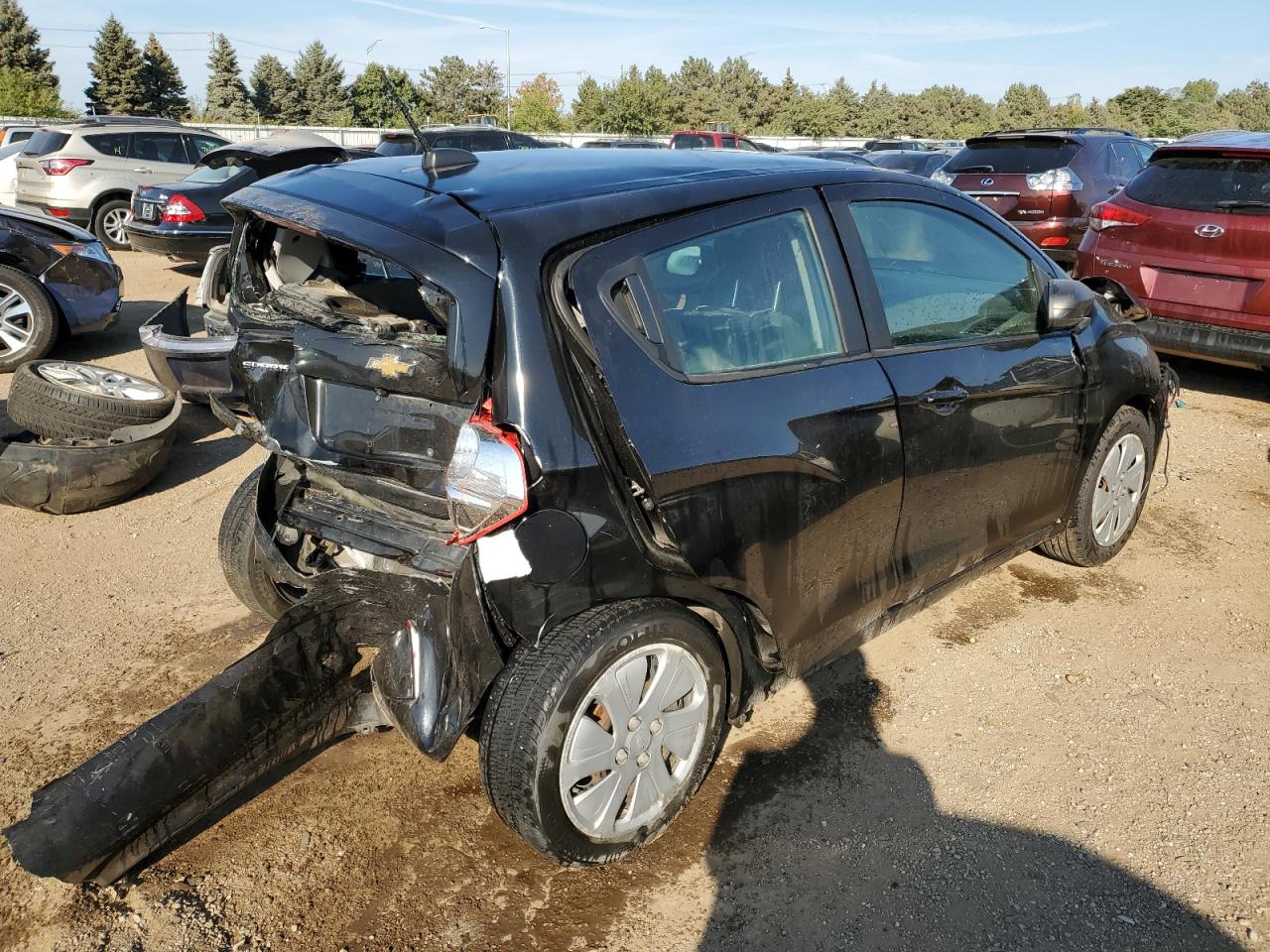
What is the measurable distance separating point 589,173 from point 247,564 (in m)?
1.89

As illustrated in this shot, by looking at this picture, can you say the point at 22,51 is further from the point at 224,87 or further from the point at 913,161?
the point at 913,161

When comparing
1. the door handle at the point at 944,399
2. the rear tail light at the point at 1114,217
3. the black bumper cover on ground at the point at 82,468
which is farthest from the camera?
the rear tail light at the point at 1114,217

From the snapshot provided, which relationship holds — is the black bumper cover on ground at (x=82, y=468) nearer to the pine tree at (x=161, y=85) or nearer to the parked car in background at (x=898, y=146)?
the parked car in background at (x=898, y=146)

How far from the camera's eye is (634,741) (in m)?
2.53

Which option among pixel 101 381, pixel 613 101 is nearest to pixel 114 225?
pixel 101 381

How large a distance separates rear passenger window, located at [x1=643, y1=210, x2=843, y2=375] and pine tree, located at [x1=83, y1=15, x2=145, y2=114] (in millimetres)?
61423

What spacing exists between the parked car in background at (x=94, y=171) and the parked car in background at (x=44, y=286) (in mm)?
5851

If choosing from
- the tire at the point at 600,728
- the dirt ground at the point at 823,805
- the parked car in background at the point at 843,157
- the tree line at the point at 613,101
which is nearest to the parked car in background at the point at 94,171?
the parked car in background at the point at 843,157

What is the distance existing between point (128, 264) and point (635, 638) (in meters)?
12.8

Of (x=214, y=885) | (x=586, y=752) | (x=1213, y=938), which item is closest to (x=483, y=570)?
(x=586, y=752)

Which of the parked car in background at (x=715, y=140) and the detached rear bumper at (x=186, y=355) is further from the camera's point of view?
the parked car in background at (x=715, y=140)

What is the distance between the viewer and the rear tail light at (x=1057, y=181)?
33.4 feet

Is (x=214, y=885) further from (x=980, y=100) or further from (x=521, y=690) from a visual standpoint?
(x=980, y=100)

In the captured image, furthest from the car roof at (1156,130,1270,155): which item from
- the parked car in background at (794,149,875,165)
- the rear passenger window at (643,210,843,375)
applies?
the rear passenger window at (643,210,843,375)
